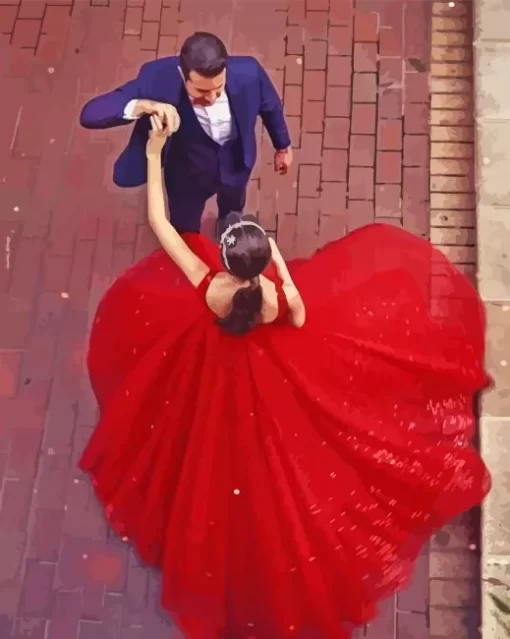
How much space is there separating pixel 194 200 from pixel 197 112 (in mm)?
428

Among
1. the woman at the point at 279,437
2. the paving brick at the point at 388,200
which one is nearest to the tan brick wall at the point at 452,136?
the paving brick at the point at 388,200

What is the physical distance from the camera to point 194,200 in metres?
2.49

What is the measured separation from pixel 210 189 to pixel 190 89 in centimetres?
46

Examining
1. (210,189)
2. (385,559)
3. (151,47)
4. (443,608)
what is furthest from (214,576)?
(151,47)

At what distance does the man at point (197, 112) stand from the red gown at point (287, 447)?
Answer: 28cm

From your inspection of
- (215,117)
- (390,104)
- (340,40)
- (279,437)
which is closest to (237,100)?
(215,117)

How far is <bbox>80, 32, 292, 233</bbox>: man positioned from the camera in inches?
77.5

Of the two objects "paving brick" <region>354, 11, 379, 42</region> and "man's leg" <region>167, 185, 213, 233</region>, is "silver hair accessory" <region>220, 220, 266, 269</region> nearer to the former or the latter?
A: "man's leg" <region>167, 185, 213, 233</region>

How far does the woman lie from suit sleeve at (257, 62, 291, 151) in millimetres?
314

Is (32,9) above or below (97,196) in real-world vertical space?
above

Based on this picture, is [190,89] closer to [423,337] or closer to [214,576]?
[423,337]

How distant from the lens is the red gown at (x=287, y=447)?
221 cm

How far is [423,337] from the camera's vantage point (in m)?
2.52

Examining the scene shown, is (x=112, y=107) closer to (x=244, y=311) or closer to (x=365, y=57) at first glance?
(x=244, y=311)
